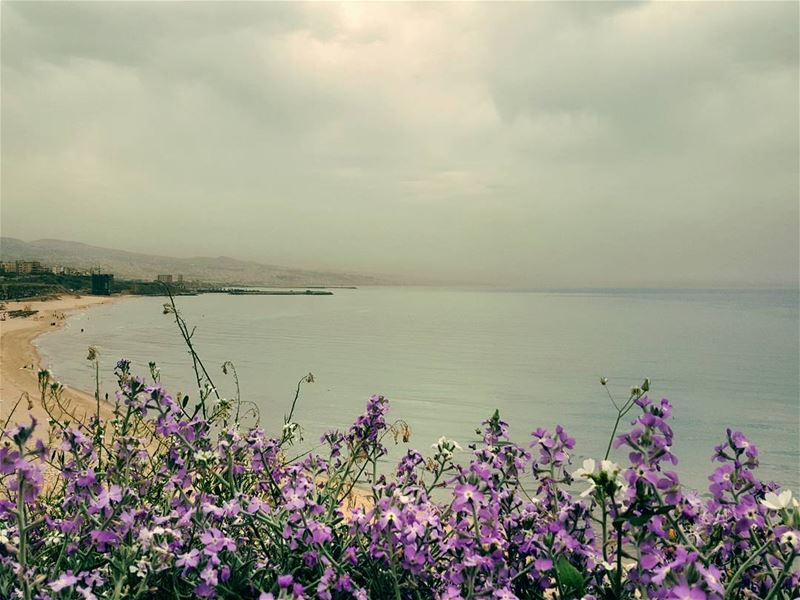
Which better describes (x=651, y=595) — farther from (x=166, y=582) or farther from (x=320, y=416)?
(x=320, y=416)

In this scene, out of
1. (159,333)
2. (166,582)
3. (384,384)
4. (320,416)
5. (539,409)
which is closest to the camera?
(166,582)

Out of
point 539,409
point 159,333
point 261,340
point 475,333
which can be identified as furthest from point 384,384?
point 475,333

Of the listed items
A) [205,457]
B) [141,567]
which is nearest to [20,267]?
[205,457]

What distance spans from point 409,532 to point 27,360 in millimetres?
20953

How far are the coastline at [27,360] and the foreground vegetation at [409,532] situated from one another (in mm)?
629

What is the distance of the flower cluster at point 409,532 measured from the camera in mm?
1630

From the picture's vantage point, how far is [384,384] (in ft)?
61.2

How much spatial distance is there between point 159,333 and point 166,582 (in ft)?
108

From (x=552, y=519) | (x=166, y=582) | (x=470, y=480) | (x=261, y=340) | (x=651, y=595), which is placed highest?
(x=470, y=480)

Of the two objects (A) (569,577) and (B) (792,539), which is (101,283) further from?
(B) (792,539)

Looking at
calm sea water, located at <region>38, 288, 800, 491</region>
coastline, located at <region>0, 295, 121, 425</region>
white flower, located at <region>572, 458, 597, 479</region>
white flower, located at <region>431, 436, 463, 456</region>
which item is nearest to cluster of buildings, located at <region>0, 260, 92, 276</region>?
coastline, located at <region>0, 295, 121, 425</region>

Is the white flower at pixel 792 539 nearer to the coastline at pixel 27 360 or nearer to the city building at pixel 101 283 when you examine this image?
the coastline at pixel 27 360

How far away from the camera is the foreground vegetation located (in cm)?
163

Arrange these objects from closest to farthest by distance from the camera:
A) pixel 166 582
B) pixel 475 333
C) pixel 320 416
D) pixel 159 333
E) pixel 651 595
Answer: pixel 651 595, pixel 166 582, pixel 320 416, pixel 159 333, pixel 475 333
